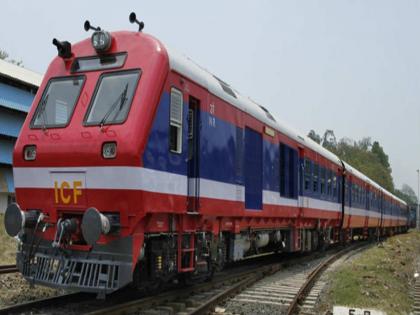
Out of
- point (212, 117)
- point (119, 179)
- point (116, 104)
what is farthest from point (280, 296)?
point (116, 104)

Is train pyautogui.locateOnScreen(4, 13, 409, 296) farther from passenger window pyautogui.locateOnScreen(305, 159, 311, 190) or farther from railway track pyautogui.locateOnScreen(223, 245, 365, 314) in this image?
passenger window pyautogui.locateOnScreen(305, 159, 311, 190)

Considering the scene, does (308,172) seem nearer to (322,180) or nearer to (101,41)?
(322,180)

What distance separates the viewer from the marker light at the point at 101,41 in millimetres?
7836

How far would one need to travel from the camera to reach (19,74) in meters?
38.9

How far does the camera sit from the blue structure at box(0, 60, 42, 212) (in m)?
36.8

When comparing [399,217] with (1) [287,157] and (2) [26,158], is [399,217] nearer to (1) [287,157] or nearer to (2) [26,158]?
(1) [287,157]

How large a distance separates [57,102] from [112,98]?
1.10 metres

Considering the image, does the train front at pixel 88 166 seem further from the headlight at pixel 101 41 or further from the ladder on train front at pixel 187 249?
the ladder on train front at pixel 187 249

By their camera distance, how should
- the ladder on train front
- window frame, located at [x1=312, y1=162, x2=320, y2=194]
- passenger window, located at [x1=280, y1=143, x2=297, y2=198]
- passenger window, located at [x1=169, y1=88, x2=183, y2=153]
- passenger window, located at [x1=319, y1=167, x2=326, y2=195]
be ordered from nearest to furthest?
passenger window, located at [x1=169, y1=88, x2=183, y2=153] < the ladder on train front < passenger window, located at [x1=280, y1=143, x2=297, y2=198] < window frame, located at [x1=312, y1=162, x2=320, y2=194] < passenger window, located at [x1=319, y1=167, x2=326, y2=195]

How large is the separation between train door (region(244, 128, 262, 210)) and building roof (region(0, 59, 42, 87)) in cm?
2972

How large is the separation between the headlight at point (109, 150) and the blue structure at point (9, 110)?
105ft

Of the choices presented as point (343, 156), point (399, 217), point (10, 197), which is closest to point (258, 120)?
point (10, 197)

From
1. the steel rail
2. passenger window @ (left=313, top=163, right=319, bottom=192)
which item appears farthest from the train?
passenger window @ (left=313, top=163, right=319, bottom=192)

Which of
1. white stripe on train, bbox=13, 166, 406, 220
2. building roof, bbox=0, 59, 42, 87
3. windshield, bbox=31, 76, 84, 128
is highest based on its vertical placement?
building roof, bbox=0, 59, 42, 87
